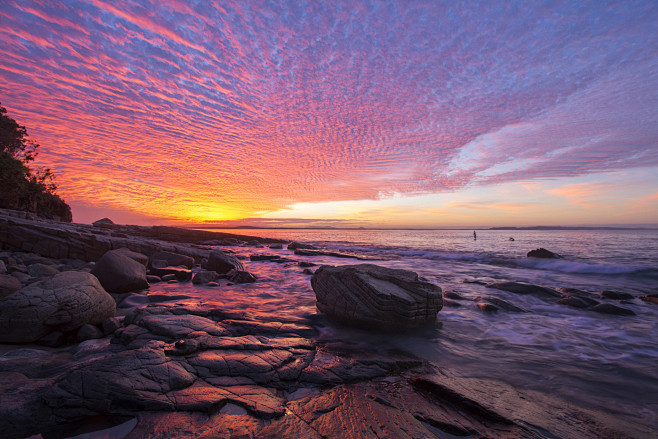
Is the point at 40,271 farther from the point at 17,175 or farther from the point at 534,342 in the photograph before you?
the point at 17,175

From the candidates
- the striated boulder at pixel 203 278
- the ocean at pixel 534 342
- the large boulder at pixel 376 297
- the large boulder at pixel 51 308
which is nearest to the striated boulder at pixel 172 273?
the striated boulder at pixel 203 278

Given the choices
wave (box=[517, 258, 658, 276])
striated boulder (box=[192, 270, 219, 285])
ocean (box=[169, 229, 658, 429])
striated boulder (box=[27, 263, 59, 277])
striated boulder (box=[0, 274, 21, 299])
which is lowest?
wave (box=[517, 258, 658, 276])

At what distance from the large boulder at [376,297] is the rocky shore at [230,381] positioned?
0.03 m

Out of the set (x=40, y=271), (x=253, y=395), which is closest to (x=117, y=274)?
(x=40, y=271)

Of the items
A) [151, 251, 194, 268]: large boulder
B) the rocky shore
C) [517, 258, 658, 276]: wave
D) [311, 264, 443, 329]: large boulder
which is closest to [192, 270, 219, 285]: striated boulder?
[151, 251, 194, 268]: large boulder

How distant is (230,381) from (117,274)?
655 centimetres

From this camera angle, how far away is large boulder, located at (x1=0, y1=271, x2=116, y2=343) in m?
3.99

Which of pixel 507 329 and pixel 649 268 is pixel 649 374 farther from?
pixel 649 268

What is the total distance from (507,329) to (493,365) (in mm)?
2346

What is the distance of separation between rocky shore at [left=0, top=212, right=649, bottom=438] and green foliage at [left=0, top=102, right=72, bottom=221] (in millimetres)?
29654

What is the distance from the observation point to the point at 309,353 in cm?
427

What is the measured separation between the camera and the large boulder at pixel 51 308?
13.1 feet

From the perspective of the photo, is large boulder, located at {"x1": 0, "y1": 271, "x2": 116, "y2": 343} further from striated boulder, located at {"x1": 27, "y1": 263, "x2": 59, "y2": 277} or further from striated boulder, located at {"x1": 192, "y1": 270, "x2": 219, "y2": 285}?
striated boulder, located at {"x1": 192, "y1": 270, "x2": 219, "y2": 285}

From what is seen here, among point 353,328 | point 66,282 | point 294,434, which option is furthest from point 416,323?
point 66,282
